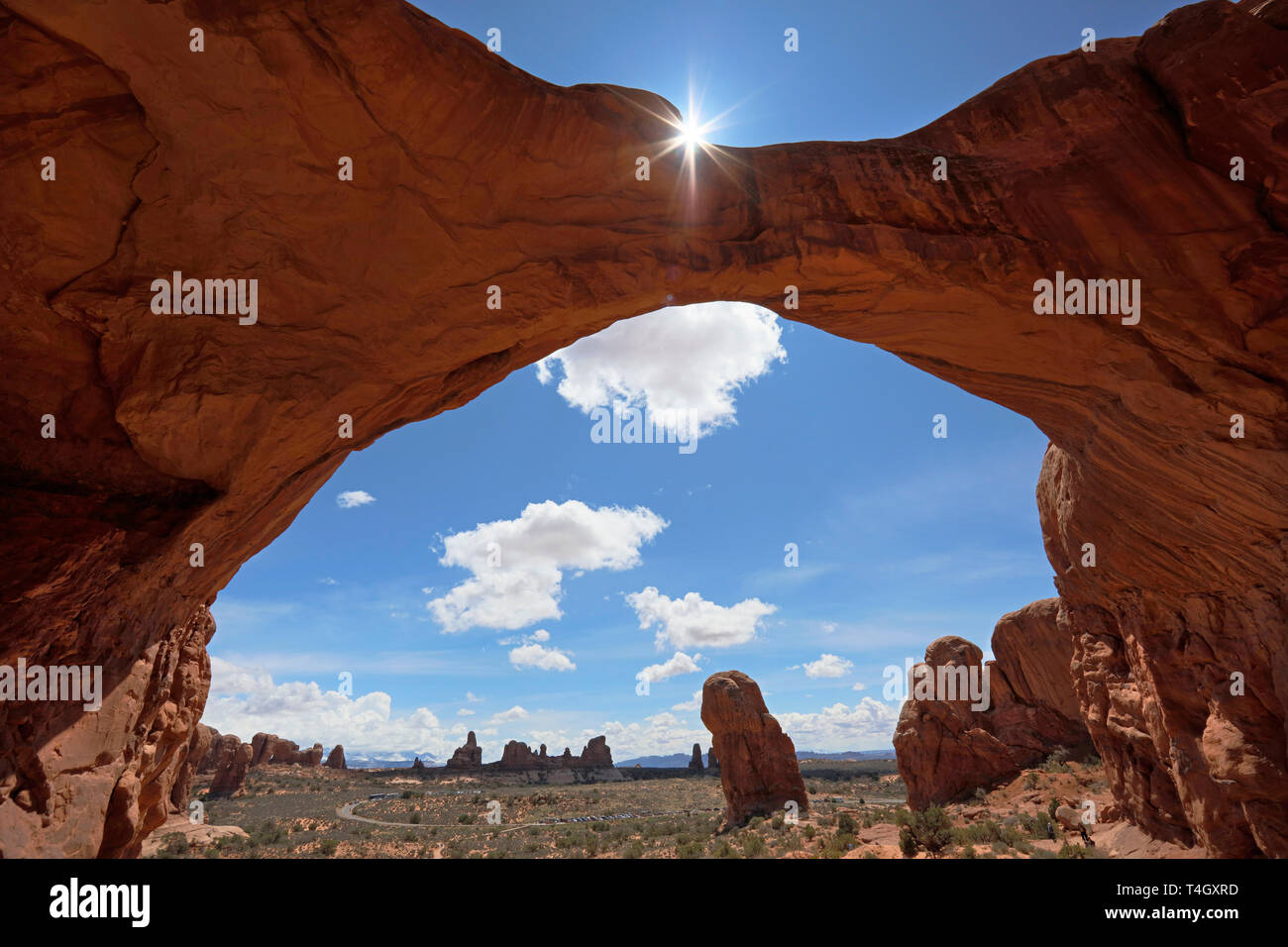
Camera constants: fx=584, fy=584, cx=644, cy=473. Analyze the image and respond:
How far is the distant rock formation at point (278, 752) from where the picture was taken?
67938 mm

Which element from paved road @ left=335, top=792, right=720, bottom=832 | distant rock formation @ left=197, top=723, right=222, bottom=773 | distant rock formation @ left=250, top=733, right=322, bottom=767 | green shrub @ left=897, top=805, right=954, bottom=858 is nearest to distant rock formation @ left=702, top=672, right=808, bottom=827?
paved road @ left=335, top=792, right=720, bottom=832

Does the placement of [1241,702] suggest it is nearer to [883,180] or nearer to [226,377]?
[883,180]

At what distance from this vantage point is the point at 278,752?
6975cm

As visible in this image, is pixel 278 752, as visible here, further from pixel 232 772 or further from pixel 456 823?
pixel 456 823

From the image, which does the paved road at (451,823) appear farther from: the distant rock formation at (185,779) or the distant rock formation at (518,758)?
the distant rock formation at (518,758)

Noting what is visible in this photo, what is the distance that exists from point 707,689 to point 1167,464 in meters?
27.0

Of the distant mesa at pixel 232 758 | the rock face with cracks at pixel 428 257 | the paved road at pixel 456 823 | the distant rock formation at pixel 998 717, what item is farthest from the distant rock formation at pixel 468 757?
the rock face with cracks at pixel 428 257

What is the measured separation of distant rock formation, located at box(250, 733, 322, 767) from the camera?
67.9 meters

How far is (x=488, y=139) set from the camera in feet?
21.2

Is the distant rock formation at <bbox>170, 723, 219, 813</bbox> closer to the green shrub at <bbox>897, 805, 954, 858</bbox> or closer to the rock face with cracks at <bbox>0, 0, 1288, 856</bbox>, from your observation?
the rock face with cracks at <bbox>0, 0, 1288, 856</bbox>

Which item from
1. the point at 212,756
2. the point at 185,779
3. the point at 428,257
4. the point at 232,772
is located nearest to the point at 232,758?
the point at 232,772

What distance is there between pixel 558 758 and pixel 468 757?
41.7ft

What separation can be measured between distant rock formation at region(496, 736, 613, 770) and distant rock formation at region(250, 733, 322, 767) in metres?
Answer: 22.8

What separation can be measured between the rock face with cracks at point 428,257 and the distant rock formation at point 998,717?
21.2 metres
